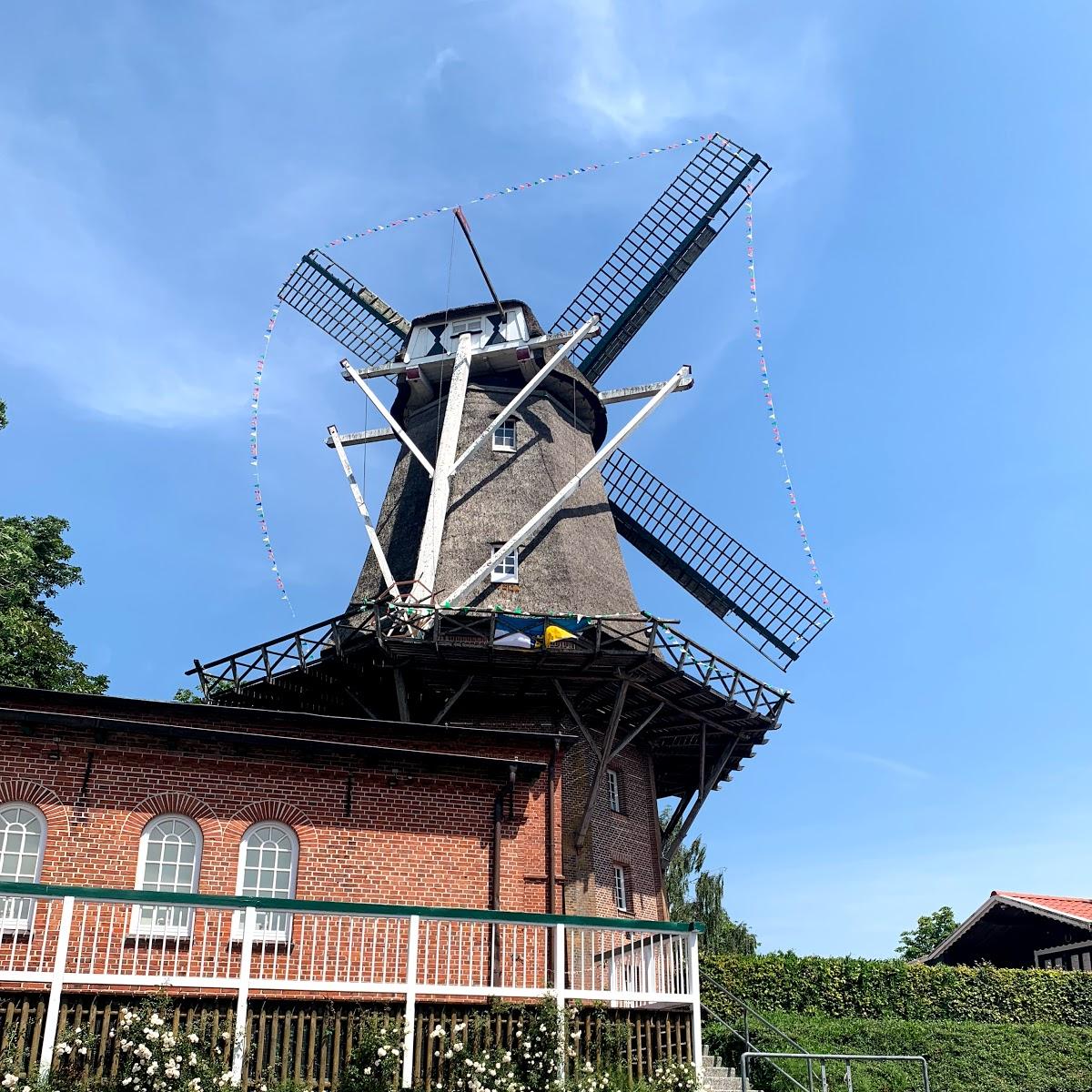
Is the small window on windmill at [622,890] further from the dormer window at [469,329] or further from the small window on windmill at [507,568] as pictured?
the dormer window at [469,329]

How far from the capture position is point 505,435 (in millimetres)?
23953

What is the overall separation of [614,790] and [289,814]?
7661 millimetres

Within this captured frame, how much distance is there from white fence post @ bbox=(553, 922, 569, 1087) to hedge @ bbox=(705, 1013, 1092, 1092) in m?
7.08

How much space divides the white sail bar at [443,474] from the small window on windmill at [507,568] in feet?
3.53

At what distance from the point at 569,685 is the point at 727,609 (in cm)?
795

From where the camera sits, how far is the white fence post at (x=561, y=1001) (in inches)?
408

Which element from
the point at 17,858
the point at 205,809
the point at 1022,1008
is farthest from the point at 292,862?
the point at 1022,1008

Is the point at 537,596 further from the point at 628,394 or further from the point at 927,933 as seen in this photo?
the point at 927,933

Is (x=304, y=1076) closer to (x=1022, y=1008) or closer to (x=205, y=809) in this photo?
(x=205, y=809)

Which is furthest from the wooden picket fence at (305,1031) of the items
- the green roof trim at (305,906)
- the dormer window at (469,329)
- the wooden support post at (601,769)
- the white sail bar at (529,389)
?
the dormer window at (469,329)

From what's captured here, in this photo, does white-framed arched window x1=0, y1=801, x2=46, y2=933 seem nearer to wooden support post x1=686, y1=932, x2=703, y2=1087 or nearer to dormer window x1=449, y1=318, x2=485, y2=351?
wooden support post x1=686, y1=932, x2=703, y2=1087

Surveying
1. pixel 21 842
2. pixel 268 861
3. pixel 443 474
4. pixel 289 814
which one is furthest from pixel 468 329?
pixel 21 842

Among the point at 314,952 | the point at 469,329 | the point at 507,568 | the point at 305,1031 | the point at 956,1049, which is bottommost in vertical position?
the point at 956,1049

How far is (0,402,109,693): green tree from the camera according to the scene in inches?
953
